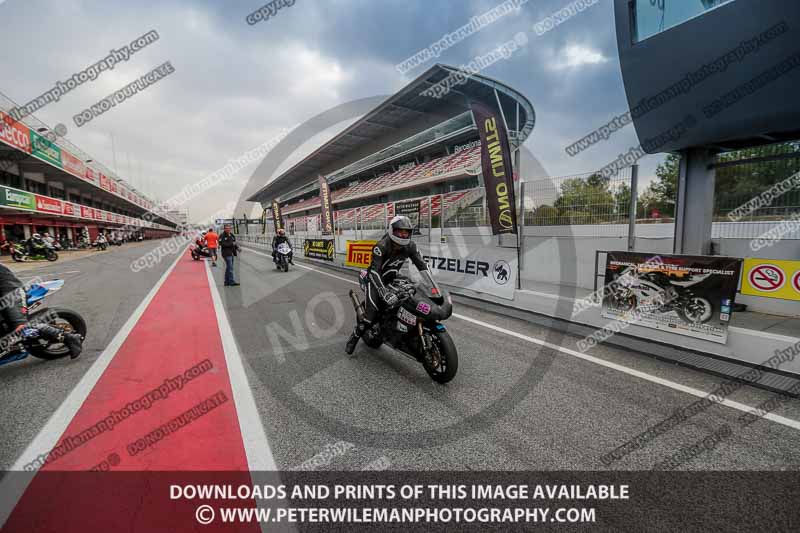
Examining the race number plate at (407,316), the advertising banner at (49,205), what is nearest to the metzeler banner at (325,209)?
the race number plate at (407,316)

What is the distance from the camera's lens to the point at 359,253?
1242 cm

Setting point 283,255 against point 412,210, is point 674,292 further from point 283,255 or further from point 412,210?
point 283,255

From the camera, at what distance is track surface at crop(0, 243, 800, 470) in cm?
241

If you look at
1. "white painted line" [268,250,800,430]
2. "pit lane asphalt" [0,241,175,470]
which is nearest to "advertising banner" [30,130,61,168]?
"pit lane asphalt" [0,241,175,470]

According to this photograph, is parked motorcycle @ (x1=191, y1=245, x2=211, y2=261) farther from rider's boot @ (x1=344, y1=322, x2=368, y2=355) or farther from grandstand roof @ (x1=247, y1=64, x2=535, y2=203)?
grandstand roof @ (x1=247, y1=64, x2=535, y2=203)

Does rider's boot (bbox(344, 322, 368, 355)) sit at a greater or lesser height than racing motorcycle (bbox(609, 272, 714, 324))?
lesser

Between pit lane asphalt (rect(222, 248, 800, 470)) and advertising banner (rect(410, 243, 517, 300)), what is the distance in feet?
7.58

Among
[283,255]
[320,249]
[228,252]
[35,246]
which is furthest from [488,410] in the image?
[35,246]

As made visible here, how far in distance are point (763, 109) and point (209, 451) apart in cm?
826

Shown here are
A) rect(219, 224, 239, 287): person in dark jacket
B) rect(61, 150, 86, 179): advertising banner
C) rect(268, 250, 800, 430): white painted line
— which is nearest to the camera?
rect(268, 250, 800, 430): white painted line

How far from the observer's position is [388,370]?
3945mm

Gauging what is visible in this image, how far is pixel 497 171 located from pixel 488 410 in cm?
714

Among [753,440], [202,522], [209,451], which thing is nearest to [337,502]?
[202,522]

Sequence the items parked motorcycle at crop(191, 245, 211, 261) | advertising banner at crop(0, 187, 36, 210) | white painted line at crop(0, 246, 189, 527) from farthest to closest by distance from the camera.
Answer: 1. advertising banner at crop(0, 187, 36, 210)
2. parked motorcycle at crop(191, 245, 211, 261)
3. white painted line at crop(0, 246, 189, 527)
